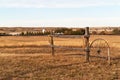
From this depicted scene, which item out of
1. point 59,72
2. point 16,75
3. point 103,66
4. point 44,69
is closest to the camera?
point 16,75

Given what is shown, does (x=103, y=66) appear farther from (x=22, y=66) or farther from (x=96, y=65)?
(x=22, y=66)

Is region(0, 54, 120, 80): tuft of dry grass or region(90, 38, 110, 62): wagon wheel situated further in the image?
region(90, 38, 110, 62): wagon wheel

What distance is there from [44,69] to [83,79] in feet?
9.64

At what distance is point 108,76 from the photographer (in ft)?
40.0

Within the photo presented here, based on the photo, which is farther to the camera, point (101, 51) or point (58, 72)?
point (101, 51)

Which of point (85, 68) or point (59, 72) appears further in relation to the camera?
point (85, 68)

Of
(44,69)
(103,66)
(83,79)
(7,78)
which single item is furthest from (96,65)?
(7,78)

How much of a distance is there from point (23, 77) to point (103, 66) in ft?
15.9

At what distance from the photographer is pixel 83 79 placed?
38.0 feet

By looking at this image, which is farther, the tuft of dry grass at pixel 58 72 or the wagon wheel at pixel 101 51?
the wagon wheel at pixel 101 51

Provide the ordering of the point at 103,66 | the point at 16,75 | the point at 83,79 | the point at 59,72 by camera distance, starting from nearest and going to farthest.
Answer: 1. the point at 83,79
2. the point at 16,75
3. the point at 59,72
4. the point at 103,66

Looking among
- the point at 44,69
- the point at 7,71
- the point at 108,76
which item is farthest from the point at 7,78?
the point at 108,76

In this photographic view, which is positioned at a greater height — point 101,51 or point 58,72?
point 58,72

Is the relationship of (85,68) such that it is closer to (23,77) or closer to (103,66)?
(103,66)
